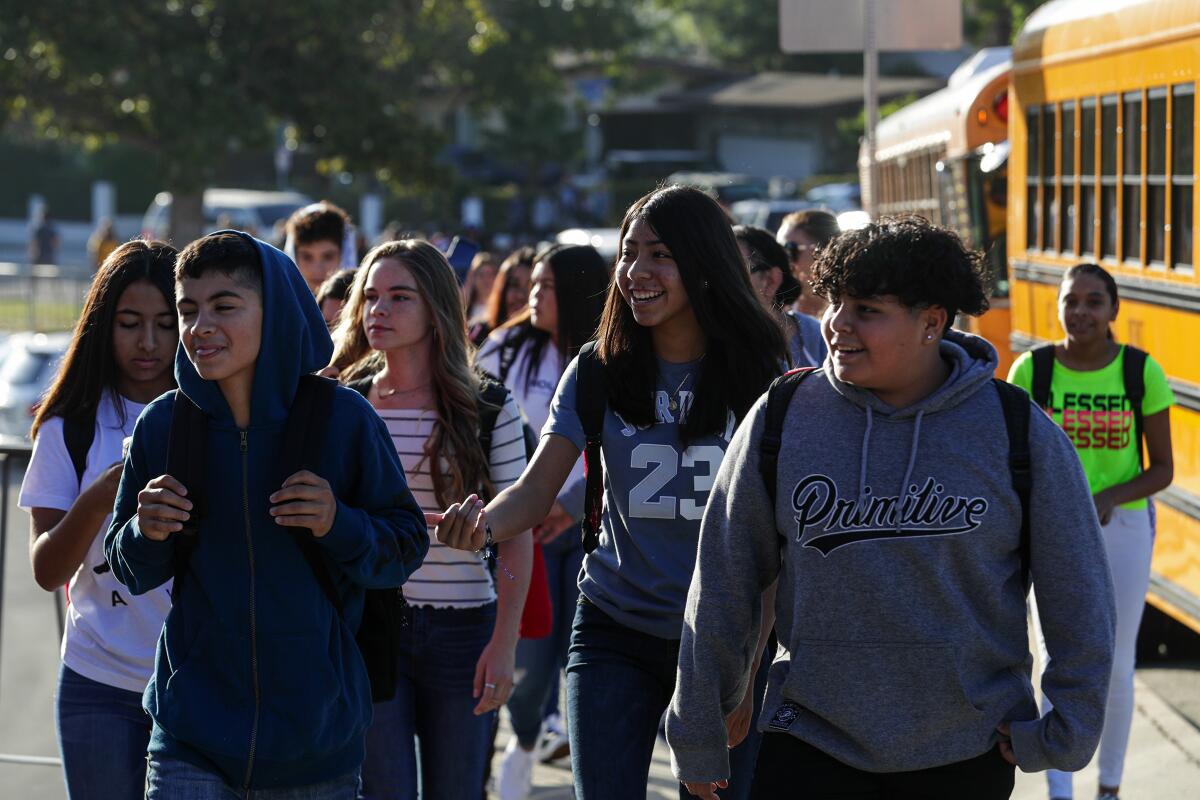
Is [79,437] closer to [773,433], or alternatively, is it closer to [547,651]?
[773,433]

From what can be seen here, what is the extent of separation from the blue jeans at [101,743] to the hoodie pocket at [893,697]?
5.81 feet

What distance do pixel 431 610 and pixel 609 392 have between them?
2.88 feet

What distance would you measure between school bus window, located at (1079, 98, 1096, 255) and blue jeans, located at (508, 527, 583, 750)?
394 cm

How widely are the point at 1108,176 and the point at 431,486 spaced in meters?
5.33

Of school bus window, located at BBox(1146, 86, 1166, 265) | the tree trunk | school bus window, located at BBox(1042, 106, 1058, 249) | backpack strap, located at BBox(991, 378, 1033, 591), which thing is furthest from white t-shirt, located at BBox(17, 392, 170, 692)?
the tree trunk

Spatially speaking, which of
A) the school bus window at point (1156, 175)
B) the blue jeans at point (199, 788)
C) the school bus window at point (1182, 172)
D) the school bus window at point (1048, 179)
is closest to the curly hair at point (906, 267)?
the blue jeans at point (199, 788)

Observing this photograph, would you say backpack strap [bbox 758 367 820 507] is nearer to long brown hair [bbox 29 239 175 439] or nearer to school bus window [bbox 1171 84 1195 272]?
long brown hair [bbox 29 239 175 439]

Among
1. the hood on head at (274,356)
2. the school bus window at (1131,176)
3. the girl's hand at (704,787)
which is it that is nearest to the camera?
the girl's hand at (704,787)

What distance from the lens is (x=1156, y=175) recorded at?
27.5 ft

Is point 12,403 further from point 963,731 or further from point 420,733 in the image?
point 963,731

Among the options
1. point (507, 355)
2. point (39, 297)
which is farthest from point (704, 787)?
point (39, 297)

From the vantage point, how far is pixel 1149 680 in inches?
336

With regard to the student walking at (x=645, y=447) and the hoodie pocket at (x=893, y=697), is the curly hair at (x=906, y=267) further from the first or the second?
the student walking at (x=645, y=447)

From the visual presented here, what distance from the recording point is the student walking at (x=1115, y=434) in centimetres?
627
